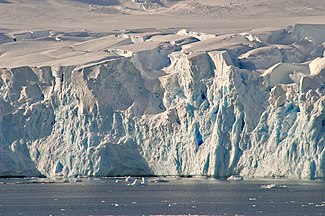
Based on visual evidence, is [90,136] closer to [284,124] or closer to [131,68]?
[131,68]

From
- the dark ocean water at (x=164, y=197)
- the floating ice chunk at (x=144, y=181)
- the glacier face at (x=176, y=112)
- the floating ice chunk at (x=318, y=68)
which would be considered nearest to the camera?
the dark ocean water at (x=164, y=197)

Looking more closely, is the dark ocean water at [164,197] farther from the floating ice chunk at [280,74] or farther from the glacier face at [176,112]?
the floating ice chunk at [280,74]

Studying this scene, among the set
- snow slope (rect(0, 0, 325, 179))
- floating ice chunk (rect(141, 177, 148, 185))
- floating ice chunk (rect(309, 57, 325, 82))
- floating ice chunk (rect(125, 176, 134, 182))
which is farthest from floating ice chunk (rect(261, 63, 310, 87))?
floating ice chunk (rect(125, 176, 134, 182))

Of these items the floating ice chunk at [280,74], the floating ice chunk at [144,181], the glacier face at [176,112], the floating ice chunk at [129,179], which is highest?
the floating ice chunk at [280,74]

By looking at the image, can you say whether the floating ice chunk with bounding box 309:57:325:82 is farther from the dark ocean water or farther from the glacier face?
the dark ocean water

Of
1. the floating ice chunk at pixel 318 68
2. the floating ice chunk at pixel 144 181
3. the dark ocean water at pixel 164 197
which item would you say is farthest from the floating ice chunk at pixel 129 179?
the floating ice chunk at pixel 318 68

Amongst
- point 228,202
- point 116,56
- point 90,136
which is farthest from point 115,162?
point 228,202
